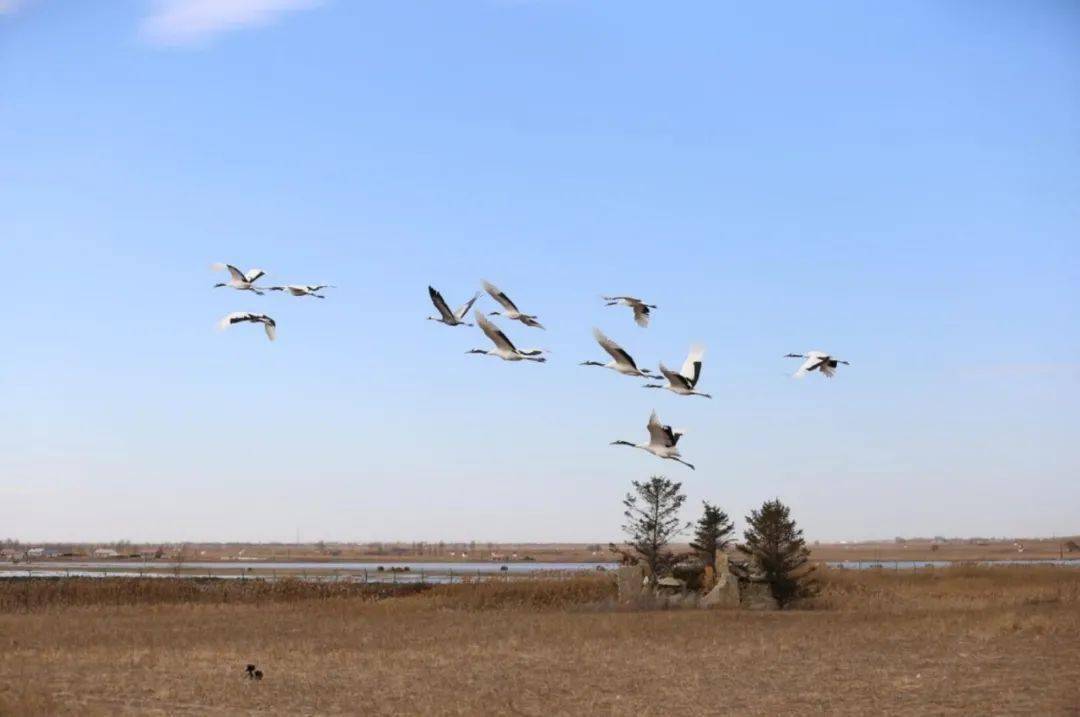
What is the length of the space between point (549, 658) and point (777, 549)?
57.9 ft

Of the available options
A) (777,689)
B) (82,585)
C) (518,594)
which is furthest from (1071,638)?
(82,585)

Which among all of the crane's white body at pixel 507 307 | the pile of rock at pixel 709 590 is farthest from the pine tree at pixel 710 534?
the crane's white body at pixel 507 307

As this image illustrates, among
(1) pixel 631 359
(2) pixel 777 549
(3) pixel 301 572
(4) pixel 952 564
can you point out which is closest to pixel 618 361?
(1) pixel 631 359

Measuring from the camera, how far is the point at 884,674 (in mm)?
23016

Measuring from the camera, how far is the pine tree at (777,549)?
41.5m

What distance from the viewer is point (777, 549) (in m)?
42.0

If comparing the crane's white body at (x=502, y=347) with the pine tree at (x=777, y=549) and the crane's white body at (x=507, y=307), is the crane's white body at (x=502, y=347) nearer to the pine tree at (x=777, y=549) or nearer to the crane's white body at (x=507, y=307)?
the crane's white body at (x=507, y=307)

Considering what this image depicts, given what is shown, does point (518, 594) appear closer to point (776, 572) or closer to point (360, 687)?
point (776, 572)

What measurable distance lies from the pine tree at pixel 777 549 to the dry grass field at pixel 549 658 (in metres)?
1.26

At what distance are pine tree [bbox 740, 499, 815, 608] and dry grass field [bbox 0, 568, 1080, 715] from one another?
126 cm

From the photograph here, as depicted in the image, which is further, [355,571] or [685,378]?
[355,571]

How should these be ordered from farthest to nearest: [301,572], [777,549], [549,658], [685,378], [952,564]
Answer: [301,572] → [952,564] → [777,549] → [549,658] → [685,378]

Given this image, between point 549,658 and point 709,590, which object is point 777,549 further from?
point 549,658

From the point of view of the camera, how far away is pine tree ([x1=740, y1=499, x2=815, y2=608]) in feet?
136
